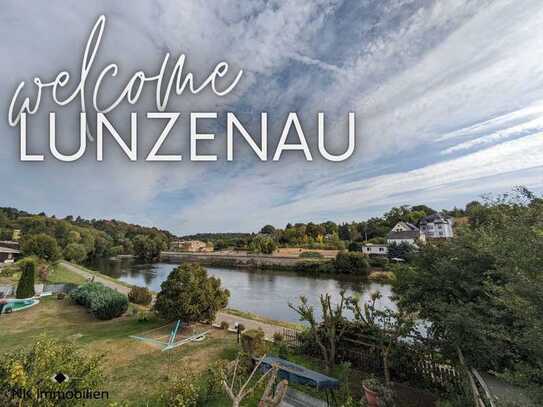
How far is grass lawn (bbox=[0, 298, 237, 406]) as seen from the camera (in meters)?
6.95

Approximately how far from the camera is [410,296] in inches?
263

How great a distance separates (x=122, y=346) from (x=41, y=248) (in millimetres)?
25397

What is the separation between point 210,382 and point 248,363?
1488mm

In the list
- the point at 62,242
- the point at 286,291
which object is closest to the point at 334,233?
the point at 286,291

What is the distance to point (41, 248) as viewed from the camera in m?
27.0

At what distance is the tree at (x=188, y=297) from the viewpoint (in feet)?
35.8

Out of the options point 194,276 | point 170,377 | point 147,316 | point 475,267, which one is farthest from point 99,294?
point 475,267

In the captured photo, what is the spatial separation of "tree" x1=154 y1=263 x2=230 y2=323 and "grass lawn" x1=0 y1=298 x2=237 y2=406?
109 cm

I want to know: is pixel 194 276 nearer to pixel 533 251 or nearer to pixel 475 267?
pixel 475 267

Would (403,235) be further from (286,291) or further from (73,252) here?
(73,252)

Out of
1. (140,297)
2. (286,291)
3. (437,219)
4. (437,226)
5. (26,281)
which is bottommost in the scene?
(286,291)

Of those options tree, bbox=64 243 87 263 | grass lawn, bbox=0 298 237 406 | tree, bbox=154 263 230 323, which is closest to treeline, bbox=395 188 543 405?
grass lawn, bbox=0 298 237 406

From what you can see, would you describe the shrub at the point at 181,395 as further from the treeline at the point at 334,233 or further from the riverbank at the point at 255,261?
the treeline at the point at 334,233

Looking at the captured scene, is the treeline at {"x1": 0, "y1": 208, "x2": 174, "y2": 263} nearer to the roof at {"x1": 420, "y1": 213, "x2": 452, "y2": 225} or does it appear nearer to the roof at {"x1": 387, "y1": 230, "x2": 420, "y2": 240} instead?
the roof at {"x1": 387, "y1": 230, "x2": 420, "y2": 240}
